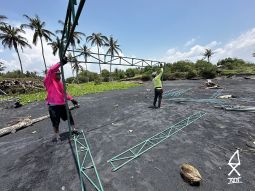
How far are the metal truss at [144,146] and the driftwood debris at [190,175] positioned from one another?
101 centimetres

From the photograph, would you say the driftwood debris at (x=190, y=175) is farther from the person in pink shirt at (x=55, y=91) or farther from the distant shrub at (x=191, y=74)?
the distant shrub at (x=191, y=74)

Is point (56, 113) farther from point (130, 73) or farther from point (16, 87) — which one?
point (130, 73)

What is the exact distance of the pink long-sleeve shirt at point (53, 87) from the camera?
12.4 ft

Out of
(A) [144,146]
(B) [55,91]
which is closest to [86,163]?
(A) [144,146]

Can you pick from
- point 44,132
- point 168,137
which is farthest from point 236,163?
point 44,132

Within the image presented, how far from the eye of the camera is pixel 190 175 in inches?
104

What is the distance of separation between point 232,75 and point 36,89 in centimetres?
3405

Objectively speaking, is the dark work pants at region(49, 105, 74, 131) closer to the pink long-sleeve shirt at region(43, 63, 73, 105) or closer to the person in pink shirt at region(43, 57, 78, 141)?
the person in pink shirt at region(43, 57, 78, 141)

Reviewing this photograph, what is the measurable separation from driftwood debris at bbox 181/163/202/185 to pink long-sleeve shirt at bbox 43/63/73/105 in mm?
3159

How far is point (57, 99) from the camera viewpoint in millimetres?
3975

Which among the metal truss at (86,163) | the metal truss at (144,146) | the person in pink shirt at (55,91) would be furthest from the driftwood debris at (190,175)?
the person in pink shirt at (55,91)

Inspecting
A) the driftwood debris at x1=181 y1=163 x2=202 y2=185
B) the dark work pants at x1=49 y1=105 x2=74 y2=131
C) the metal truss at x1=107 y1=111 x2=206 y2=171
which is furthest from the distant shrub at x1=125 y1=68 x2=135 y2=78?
the driftwood debris at x1=181 y1=163 x2=202 y2=185

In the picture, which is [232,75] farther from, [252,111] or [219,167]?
[219,167]

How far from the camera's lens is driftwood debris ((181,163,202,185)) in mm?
2586
